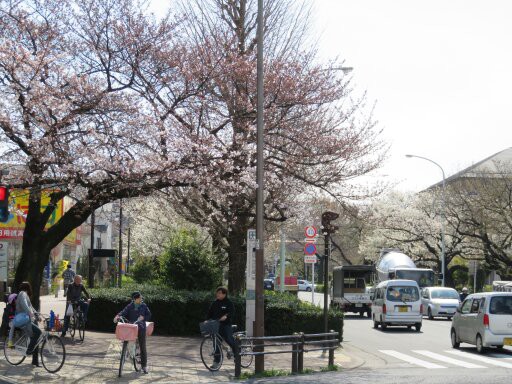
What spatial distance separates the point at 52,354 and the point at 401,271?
31755 mm

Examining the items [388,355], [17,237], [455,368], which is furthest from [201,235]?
[455,368]

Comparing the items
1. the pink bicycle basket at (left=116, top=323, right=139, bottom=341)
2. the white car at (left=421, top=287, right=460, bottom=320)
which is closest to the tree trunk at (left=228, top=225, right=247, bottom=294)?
the pink bicycle basket at (left=116, top=323, right=139, bottom=341)

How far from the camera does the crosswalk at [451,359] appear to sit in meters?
18.0

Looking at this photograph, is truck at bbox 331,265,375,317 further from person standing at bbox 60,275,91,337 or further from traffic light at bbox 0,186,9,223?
traffic light at bbox 0,186,9,223

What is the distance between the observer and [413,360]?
64.0 feet

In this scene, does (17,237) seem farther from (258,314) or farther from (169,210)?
(258,314)

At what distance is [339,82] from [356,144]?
2023 mm

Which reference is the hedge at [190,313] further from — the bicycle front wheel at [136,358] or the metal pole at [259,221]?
the bicycle front wheel at [136,358]

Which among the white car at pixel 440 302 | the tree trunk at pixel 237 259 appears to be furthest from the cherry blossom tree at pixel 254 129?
the white car at pixel 440 302

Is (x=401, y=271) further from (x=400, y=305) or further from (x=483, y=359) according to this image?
(x=483, y=359)

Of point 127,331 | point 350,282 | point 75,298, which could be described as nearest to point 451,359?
point 127,331

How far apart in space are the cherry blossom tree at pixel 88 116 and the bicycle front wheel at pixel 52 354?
4.15 m

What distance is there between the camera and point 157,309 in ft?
73.2

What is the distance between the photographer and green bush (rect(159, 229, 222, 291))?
30.7 metres
